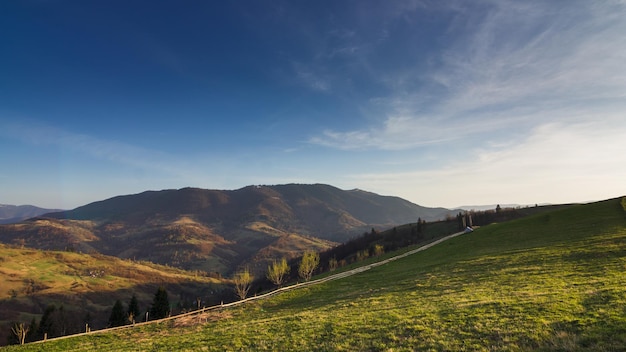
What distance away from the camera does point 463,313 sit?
1024 inches

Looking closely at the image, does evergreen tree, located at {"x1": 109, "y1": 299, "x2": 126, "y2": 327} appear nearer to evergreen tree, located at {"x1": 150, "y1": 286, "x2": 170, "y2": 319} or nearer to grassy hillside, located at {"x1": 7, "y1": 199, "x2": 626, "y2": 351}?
evergreen tree, located at {"x1": 150, "y1": 286, "x2": 170, "y2": 319}

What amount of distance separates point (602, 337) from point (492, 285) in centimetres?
1983

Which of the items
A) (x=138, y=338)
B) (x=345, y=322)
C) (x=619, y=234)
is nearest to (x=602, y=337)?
(x=345, y=322)

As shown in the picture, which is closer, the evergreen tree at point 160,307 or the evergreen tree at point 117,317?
the evergreen tree at point 117,317

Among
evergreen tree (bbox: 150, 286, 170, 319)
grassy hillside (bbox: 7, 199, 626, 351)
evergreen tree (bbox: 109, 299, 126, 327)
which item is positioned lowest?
evergreen tree (bbox: 109, 299, 126, 327)

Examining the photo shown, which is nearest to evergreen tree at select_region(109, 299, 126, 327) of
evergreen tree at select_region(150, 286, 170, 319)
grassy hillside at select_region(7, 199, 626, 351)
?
evergreen tree at select_region(150, 286, 170, 319)

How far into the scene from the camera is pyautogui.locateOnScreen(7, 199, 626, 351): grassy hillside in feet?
65.0

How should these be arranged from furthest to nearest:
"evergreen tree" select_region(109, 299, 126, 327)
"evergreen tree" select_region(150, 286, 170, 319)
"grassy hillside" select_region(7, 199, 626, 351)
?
1. "evergreen tree" select_region(150, 286, 170, 319)
2. "evergreen tree" select_region(109, 299, 126, 327)
3. "grassy hillside" select_region(7, 199, 626, 351)

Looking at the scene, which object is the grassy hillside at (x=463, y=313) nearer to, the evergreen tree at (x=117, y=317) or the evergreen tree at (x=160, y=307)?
the evergreen tree at (x=160, y=307)

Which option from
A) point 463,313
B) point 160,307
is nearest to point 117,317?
point 160,307

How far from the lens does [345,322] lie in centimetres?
2884

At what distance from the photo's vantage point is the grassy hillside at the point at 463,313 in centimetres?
1980

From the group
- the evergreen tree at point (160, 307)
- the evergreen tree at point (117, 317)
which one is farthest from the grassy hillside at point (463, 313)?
the evergreen tree at point (117, 317)

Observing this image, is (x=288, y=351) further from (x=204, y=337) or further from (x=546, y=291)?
(x=546, y=291)
